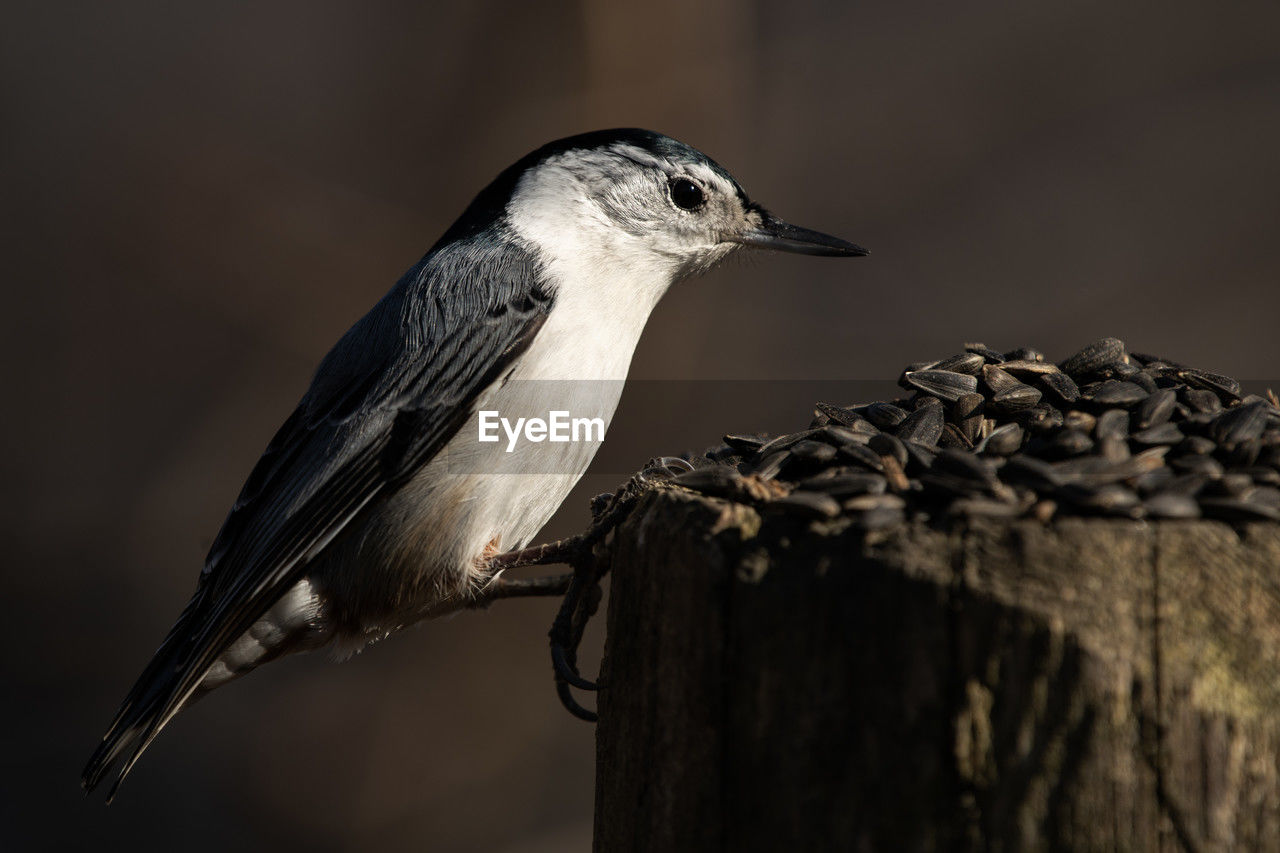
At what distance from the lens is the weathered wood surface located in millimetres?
A: 1167

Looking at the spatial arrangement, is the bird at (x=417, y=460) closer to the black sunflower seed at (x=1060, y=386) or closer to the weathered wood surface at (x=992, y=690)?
the black sunflower seed at (x=1060, y=386)

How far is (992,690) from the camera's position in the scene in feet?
3.88

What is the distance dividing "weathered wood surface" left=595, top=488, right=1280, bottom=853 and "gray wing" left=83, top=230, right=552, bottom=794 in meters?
1.38

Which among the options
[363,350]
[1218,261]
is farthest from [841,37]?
[363,350]

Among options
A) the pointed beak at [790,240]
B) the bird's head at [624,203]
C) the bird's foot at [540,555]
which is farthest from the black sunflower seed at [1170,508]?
the pointed beak at [790,240]

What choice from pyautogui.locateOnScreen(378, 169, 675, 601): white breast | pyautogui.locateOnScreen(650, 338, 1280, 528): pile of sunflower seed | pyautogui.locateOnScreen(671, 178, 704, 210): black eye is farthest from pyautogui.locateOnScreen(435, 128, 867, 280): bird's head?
pyautogui.locateOnScreen(650, 338, 1280, 528): pile of sunflower seed

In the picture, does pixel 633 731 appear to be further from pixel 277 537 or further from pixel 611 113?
pixel 611 113

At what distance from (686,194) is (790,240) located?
360 mm

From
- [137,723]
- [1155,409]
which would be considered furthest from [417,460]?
[1155,409]

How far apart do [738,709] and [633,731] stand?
20 centimetres

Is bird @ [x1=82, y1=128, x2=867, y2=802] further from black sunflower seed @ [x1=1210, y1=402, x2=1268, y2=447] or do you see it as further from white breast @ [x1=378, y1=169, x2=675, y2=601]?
black sunflower seed @ [x1=1210, y1=402, x2=1268, y2=447]

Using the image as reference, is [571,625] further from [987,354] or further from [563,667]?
[987,354]

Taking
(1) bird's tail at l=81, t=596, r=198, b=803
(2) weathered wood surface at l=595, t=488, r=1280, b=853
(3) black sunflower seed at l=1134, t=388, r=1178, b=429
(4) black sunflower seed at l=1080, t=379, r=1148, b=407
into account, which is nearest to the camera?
(2) weathered wood surface at l=595, t=488, r=1280, b=853

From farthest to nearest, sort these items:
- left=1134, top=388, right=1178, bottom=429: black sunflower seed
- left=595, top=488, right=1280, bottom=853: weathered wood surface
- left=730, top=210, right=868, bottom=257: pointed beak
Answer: left=730, top=210, right=868, bottom=257: pointed beak
left=1134, top=388, right=1178, bottom=429: black sunflower seed
left=595, top=488, right=1280, bottom=853: weathered wood surface
